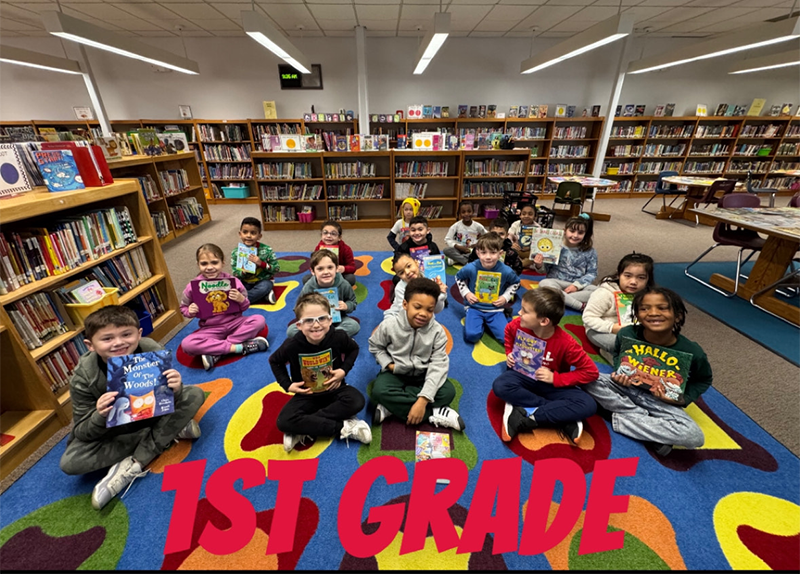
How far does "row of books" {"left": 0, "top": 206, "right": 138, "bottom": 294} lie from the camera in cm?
180

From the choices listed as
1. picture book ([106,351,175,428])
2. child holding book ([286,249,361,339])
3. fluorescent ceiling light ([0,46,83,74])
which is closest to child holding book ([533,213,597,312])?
child holding book ([286,249,361,339])

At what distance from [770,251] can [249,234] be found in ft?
16.9

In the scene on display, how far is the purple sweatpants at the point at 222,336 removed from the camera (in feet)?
7.90

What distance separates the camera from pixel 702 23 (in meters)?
6.13

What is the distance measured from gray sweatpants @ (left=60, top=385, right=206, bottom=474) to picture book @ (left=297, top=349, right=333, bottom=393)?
A: 659 millimetres

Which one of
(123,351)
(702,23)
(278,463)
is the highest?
(702,23)

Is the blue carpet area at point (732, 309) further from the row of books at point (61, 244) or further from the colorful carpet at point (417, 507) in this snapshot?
the row of books at point (61, 244)

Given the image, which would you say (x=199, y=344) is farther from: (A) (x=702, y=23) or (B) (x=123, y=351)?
(A) (x=702, y=23)

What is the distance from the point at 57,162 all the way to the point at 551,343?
3.26m

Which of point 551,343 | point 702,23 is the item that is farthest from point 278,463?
point 702,23

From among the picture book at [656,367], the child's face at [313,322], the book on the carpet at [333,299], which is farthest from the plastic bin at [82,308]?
the picture book at [656,367]

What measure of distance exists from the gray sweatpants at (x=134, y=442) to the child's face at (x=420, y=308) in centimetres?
128

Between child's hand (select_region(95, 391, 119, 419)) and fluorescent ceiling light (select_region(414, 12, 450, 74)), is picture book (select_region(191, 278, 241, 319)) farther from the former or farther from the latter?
fluorescent ceiling light (select_region(414, 12, 450, 74))

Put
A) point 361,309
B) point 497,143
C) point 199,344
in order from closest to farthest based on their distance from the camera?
point 199,344 → point 361,309 → point 497,143
